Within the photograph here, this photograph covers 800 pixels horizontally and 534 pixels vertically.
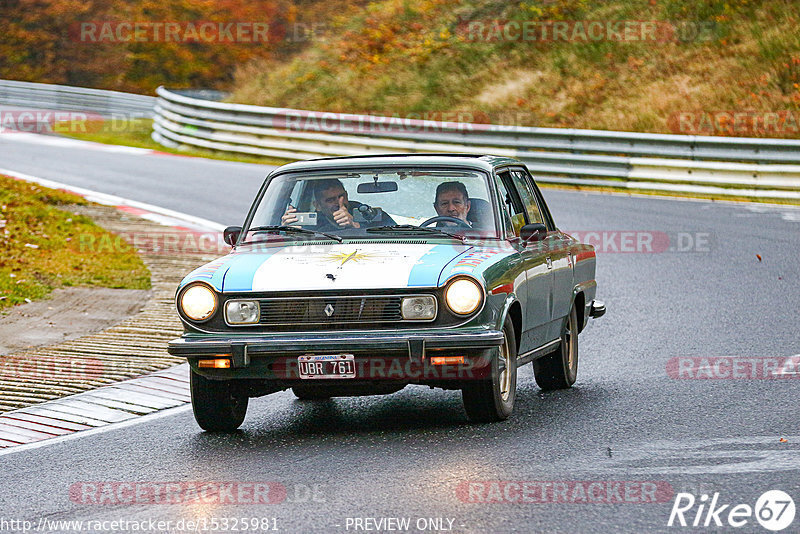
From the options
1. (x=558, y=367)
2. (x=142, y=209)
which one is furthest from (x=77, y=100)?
(x=558, y=367)

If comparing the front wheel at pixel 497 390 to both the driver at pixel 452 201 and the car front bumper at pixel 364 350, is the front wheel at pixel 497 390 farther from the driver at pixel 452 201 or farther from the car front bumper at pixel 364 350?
the driver at pixel 452 201

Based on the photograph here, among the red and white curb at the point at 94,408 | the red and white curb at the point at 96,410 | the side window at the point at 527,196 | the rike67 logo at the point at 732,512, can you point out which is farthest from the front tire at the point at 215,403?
the rike67 logo at the point at 732,512

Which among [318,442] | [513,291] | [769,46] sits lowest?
[318,442]

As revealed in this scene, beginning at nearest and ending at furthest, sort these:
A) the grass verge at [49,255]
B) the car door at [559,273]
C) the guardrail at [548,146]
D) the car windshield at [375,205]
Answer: the car windshield at [375,205] → the car door at [559,273] → the grass verge at [49,255] → the guardrail at [548,146]

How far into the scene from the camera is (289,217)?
8.16 metres

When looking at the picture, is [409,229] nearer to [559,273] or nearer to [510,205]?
[510,205]

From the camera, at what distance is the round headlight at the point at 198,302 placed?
279 inches

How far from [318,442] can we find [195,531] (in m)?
1.80

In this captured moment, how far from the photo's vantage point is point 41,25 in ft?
162

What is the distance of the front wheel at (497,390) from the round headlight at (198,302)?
4.84 feet

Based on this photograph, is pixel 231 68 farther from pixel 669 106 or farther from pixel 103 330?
pixel 103 330

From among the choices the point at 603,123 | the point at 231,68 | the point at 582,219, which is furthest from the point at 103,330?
the point at 231,68

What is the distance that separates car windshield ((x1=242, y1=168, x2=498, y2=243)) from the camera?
26.0 feet

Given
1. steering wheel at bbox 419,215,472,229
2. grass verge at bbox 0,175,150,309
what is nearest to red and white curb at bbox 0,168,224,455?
steering wheel at bbox 419,215,472,229
